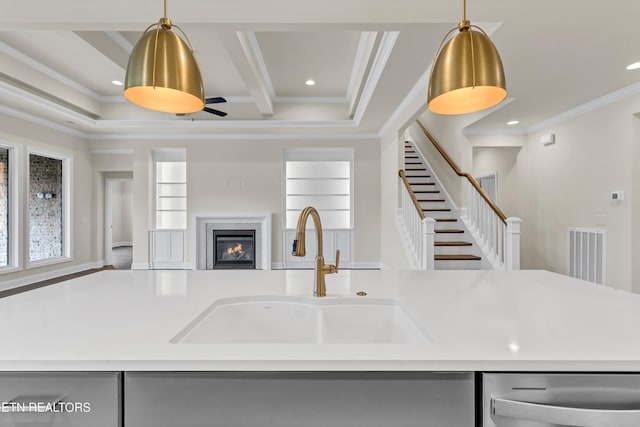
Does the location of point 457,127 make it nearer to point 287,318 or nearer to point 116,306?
point 287,318

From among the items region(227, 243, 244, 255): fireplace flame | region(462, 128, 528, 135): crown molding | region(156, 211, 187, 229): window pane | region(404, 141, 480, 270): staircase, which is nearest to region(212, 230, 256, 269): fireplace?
region(227, 243, 244, 255): fireplace flame

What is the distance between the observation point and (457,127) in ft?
18.1

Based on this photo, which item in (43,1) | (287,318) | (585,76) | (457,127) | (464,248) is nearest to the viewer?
(287,318)

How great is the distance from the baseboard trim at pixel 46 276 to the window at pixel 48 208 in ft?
0.79

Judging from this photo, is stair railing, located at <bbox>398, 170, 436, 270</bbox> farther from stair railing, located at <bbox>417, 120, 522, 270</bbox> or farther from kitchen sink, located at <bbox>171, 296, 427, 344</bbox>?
kitchen sink, located at <bbox>171, 296, 427, 344</bbox>

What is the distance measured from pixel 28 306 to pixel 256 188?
5.50 m

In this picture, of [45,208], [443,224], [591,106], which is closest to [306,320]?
[443,224]

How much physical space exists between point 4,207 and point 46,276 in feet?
4.43

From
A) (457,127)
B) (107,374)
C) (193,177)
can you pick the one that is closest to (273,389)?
(107,374)

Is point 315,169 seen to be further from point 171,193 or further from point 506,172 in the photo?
point 506,172

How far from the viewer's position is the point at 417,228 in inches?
168

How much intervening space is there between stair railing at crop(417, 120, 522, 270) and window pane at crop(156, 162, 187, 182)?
17.3 ft

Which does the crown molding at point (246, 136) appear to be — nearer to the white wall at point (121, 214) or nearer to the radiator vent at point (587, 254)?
the radiator vent at point (587, 254)

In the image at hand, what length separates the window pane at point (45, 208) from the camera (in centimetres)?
554
